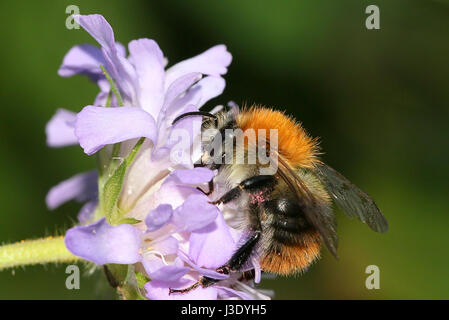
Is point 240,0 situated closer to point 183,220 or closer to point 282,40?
point 282,40

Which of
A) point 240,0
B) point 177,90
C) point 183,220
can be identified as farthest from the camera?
point 240,0

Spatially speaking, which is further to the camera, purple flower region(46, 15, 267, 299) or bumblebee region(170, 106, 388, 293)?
bumblebee region(170, 106, 388, 293)

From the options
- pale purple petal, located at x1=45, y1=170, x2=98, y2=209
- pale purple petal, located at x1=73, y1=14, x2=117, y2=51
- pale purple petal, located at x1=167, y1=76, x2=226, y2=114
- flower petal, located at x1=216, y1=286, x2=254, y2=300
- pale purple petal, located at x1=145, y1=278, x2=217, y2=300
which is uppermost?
pale purple petal, located at x1=73, y1=14, x2=117, y2=51

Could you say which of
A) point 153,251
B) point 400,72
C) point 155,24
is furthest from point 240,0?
point 153,251

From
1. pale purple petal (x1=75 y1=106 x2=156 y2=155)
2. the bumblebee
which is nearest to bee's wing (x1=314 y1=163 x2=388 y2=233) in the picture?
the bumblebee

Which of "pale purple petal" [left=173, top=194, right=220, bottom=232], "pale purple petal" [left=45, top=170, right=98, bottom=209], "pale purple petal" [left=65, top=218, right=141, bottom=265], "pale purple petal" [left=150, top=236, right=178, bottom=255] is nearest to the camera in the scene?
"pale purple petal" [left=65, top=218, right=141, bottom=265]

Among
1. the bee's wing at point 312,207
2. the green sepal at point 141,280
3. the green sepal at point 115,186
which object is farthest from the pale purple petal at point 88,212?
the bee's wing at point 312,207

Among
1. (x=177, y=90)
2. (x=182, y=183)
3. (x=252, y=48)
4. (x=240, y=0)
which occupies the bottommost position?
(x=182, y=183)

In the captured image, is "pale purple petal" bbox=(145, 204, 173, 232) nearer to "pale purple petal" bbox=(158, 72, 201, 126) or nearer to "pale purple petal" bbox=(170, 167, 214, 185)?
"pale purple petal" bbox=(170, 167, 214, 185)
